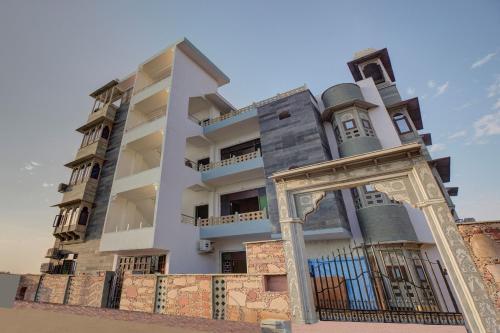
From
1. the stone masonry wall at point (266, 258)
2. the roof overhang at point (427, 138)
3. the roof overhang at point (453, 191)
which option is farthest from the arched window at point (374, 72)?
the stone masonry wall at point (266, 258)

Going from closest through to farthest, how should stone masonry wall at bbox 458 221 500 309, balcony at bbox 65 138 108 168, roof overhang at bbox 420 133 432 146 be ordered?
stone masonry wall at bbox 458 221 500 309 → roof overhang at bbox 420 133 432 146 → balcony at bbox 65 138 108 168

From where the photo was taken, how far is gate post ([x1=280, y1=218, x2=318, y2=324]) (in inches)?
199

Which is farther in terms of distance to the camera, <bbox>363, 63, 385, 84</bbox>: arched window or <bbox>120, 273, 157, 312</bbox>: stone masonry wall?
<bbox>363, 63, 385, 84</bbox>: arched window

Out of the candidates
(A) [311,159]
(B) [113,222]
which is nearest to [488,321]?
(A) [311,159]

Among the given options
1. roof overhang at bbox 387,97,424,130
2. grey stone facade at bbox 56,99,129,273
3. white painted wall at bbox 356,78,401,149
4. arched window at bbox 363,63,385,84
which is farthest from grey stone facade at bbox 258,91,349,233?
grey stone facade at bbox 56,99,129,273

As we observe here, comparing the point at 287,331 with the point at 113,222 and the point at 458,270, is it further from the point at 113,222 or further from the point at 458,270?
the point at 113,222

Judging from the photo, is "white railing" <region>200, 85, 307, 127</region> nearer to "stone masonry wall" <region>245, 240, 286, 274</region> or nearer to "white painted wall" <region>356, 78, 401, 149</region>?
"white painted wall" <region>356, 78, 401, 149</region>

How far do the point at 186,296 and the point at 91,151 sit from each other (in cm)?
1481

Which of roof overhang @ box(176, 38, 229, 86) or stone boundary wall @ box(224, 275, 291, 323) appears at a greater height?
Result: roof overhang @ box(176, 38, 229, 86)

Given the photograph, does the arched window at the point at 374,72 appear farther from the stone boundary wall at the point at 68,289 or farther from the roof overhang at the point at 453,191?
the stone boundary wall at the point at 68,289

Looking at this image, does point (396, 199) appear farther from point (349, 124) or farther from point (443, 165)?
point (443, 165)

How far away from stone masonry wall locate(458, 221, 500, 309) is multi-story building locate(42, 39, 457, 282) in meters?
5.32

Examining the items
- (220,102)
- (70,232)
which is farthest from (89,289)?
(220,102)

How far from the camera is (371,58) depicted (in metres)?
15.4
